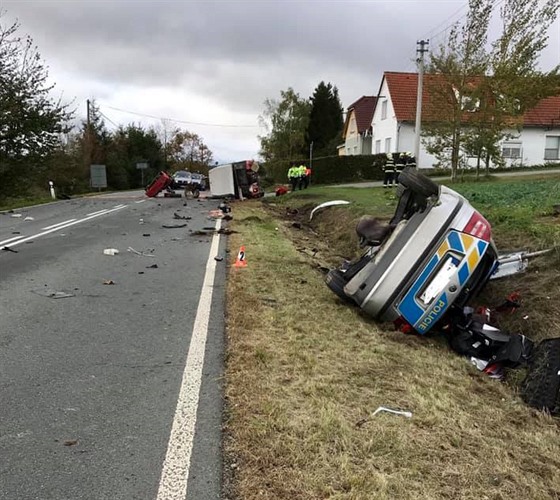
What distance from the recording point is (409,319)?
5133 millimetres

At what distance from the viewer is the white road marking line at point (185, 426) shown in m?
2.63

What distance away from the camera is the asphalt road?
272 centimetres

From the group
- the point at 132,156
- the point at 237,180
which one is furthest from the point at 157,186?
the point at 132,156

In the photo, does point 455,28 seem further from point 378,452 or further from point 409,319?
point 378,452

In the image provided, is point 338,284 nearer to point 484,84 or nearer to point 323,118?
point 484,84

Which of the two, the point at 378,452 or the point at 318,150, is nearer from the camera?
the point at 378,452

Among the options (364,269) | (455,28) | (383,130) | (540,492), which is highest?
(455,28)

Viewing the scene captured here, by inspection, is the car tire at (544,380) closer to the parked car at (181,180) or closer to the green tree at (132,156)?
the parked car at (181,180)

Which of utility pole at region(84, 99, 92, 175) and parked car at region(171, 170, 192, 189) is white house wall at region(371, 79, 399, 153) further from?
utility pole at region(84, 99, 92, 175)

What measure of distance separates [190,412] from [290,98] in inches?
2208

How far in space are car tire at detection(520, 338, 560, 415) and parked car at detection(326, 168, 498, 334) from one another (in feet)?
3.23

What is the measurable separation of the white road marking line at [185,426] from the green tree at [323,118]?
186 feet

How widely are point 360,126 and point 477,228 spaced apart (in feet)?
140

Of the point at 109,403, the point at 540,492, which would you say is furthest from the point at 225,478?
the point at 540,492
